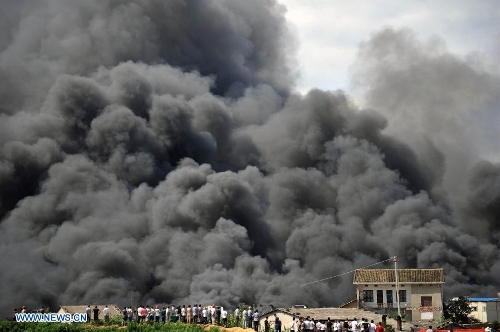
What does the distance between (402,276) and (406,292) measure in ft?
3.97

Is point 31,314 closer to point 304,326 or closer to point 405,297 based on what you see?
point 304,326

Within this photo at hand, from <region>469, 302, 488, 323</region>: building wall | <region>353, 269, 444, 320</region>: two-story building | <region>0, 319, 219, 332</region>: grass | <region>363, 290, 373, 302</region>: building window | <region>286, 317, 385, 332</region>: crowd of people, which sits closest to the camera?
<region>286, 317, 385, 332</region>: crowd of people

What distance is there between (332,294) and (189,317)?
3182 centimetres

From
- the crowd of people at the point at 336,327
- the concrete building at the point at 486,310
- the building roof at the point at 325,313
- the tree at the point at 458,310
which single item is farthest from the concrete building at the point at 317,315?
the concrete building at the point at 486,310

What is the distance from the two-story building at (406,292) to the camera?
5759 cm

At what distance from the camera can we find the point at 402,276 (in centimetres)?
5841

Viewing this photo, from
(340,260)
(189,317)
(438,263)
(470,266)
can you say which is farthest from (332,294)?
(189,317)

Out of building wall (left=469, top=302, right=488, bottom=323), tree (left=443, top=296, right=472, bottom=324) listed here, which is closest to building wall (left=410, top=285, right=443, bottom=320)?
tree (left=443, top=296, right=472, bottom=324)

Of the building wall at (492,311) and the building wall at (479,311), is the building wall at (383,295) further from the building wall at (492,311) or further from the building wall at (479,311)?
the building wall at (492,311)

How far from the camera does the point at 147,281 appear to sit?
69.3 meters

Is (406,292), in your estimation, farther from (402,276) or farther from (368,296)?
(368,296)

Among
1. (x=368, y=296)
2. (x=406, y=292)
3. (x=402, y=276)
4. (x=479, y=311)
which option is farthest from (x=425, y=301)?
(x=479, y=311)

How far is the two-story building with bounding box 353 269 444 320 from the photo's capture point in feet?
189

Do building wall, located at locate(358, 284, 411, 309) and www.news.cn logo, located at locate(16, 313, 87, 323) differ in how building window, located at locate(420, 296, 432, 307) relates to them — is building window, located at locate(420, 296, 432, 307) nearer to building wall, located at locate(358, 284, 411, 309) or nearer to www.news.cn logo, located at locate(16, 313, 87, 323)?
building wall, located at locate(358, 284, 411, 309)
